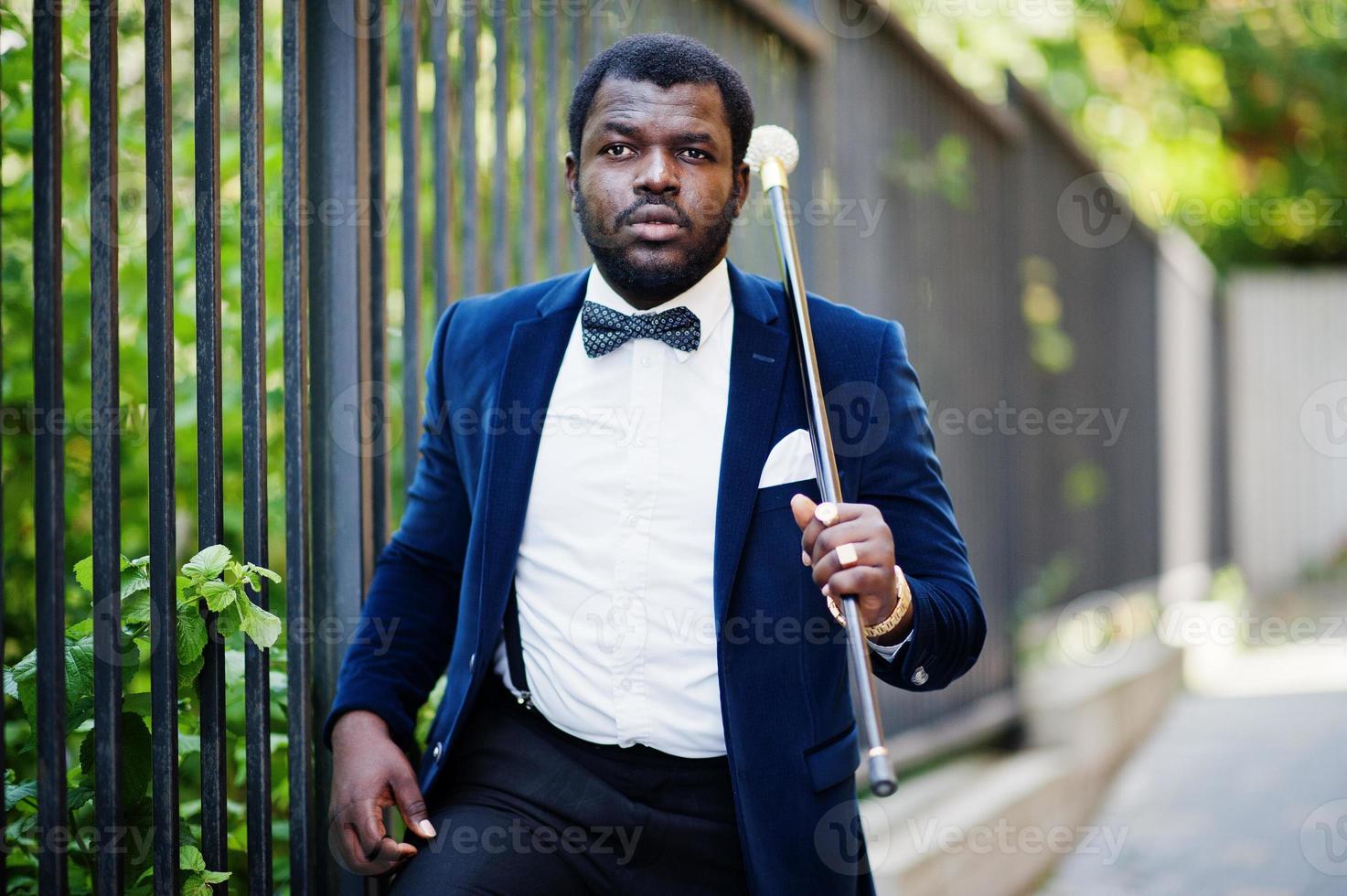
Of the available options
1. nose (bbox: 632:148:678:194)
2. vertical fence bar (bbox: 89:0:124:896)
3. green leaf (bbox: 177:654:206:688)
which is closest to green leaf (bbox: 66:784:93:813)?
vertical fence bar (bbox: 89:0:124:896)

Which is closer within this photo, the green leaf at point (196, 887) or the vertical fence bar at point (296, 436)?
the green leaf at point (196, 887)

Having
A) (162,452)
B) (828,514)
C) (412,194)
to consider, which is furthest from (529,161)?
(828,514)

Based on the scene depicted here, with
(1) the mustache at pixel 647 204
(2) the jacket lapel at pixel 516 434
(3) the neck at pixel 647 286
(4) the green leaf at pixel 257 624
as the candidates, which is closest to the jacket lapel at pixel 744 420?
(3) the neck at pixel 647 286

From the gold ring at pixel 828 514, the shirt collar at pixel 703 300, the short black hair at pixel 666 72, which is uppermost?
the short black hair at pixel 666 72

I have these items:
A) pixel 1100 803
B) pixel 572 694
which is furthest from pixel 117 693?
pixel 1100 803

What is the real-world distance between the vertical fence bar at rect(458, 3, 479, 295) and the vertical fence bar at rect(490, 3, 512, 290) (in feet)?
0.28

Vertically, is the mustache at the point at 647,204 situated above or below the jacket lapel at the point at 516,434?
above

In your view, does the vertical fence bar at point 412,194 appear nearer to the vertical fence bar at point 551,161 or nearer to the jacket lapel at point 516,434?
the vertical fence bar at point 551,161

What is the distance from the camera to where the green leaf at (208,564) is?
2.15m

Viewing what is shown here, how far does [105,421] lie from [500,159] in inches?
57.2

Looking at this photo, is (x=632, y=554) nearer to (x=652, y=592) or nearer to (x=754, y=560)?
(x=652, y=592)

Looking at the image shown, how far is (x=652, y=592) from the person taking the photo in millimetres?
2301

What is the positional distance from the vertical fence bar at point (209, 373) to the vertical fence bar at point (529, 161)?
3.70 ft

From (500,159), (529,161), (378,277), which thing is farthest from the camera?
(529,161)
